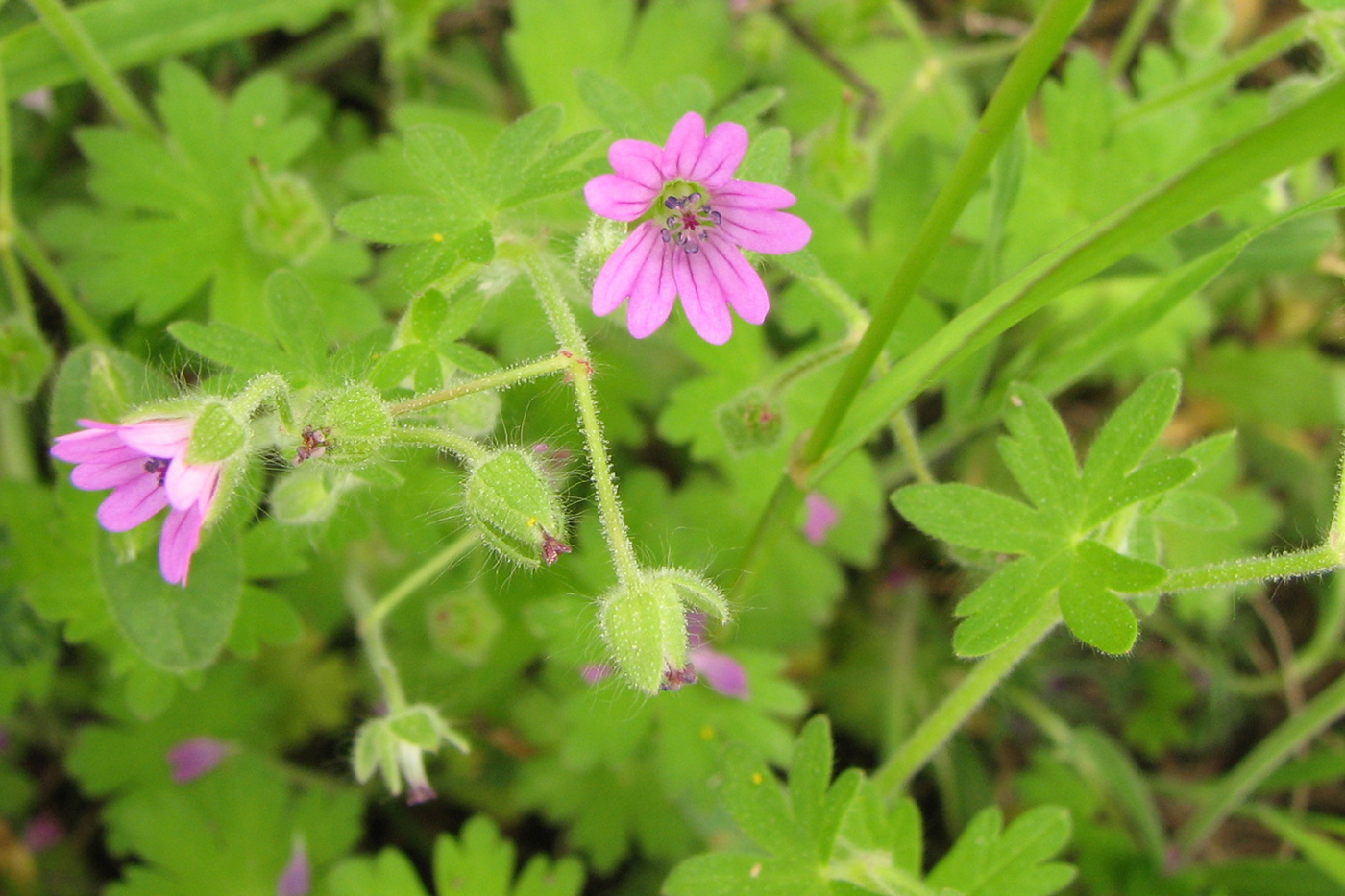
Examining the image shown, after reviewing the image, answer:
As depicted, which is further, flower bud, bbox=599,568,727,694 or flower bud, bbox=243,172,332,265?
flower bud, bbox=243,172,332,265

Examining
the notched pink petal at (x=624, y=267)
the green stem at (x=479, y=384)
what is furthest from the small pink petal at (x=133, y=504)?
the notched pink petal at (x=624, y=267)

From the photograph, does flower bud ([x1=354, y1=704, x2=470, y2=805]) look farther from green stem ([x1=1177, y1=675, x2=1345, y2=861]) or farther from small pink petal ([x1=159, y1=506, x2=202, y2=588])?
green stem ([x1=1177, y1=675, x2=1345, y2=861])

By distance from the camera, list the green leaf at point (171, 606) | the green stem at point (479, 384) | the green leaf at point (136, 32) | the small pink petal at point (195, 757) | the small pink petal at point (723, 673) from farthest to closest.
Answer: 1. the small pink petal at point (195, 757)
2. the small pink petal at point (723, 673)
3. the green leaf at point (136, 32)
4. the green leaf at point (171, 606)
5. the green stem at point (479, 384)

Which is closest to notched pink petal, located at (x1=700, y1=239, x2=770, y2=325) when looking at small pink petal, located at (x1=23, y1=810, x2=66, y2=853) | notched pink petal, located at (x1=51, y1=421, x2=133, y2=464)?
notched pink petal, located at (x1=51, y1=421, x2=133, y2=464)

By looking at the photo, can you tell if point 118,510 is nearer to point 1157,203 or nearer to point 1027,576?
point 1027,576

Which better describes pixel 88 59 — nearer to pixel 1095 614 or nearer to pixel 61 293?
pixel 61 293

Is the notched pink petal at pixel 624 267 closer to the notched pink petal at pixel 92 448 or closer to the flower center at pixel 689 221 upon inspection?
the flower center at pixel 689 221

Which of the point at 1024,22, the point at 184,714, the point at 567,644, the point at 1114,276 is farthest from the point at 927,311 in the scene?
the point at 184,714

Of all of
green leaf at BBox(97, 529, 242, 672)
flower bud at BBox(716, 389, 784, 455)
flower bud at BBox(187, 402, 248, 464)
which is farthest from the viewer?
flower bud at BBox(716, 389, 784, 455)
